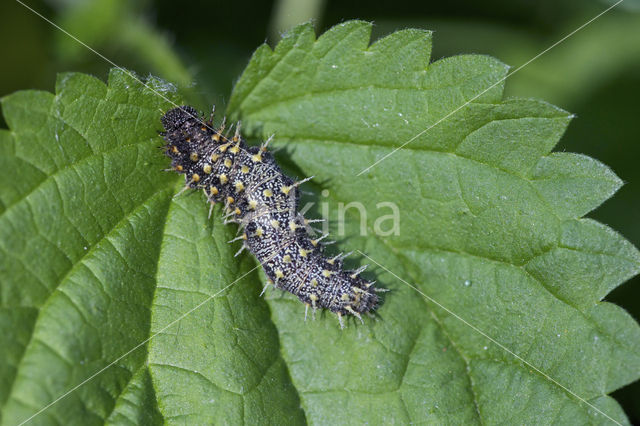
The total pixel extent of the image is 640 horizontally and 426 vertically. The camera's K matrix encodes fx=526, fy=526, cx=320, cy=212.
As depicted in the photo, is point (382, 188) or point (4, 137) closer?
point (4, 137)

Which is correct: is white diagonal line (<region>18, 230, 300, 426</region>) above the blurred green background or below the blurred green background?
below

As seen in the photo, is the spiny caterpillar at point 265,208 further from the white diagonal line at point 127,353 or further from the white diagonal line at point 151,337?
the white diagonal line at point 127,353

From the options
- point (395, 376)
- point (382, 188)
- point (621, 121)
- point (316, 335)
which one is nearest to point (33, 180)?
point (316, 335)

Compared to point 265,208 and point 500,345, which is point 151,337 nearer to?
point 265,208

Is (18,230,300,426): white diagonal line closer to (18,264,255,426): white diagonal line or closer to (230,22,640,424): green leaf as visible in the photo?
(18,264,255,426): white diagonal line

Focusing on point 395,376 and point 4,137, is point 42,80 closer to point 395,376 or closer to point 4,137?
point 4,137

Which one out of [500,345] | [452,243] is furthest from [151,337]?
[500,345]

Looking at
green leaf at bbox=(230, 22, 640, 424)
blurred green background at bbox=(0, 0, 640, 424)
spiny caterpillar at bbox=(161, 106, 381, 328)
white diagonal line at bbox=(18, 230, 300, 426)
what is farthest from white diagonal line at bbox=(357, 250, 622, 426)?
blurred green background at bbox=(0, 0, 640, 424)
